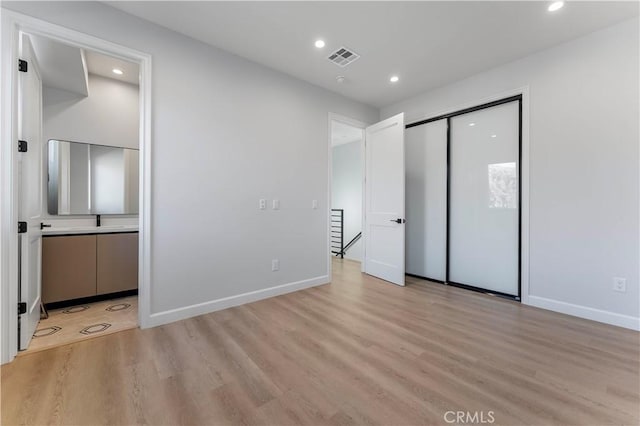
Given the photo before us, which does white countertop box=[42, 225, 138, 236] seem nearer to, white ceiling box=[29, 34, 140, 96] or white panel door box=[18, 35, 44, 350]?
white panel door box=[18, 35, 44, 350]

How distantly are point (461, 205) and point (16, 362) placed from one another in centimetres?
451

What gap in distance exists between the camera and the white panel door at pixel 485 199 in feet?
10.5

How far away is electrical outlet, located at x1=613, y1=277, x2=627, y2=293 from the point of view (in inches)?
95.8

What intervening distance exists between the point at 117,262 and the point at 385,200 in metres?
3.52

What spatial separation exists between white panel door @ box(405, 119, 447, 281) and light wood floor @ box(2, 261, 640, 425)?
4.45 ft

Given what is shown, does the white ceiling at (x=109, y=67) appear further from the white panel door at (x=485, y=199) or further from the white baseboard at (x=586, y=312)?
the white baseboard at (x=586, y=312)

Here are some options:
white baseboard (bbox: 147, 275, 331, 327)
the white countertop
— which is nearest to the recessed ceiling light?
white baseboard (bbox: 147, 275, 331, 327)

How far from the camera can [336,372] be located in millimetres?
1746

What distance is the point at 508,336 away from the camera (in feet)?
7.41

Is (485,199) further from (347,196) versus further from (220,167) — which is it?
(347,196)

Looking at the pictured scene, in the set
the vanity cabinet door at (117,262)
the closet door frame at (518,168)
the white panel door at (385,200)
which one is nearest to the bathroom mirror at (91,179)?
the vanity cabinet door at (117,262)

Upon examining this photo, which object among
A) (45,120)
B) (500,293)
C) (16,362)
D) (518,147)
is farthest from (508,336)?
(45,120)

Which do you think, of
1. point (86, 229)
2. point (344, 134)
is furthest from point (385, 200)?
point (86, 229)

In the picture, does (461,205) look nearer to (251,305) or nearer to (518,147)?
(518,147)
